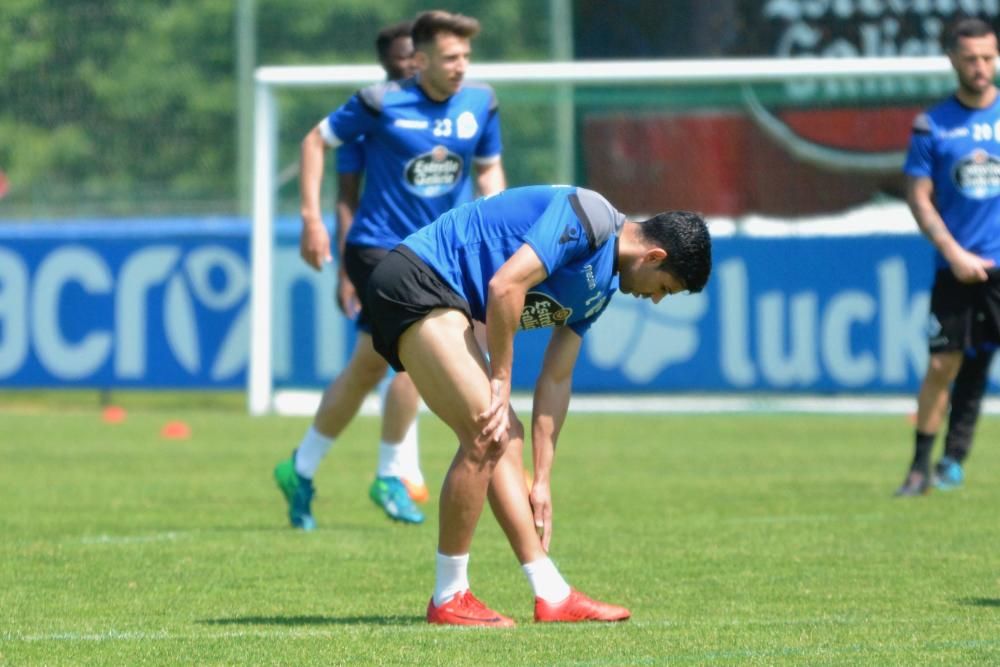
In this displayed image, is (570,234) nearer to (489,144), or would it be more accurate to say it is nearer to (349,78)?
(489,144)

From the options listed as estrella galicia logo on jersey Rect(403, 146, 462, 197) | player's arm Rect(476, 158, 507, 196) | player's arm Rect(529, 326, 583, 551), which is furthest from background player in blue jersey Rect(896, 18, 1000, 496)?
player's arm Rect(529, 326, 583, 551)

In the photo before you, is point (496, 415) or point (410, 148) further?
point (410, 148)

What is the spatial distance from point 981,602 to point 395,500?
3192 mm

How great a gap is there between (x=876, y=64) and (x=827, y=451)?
4155 mm

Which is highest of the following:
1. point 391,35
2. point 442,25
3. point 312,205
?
point 442,25

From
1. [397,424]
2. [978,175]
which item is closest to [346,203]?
[397,424]

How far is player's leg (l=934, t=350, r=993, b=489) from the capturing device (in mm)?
10594

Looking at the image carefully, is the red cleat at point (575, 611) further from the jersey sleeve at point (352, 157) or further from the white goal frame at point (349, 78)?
the white goal frame at point (349, 78)

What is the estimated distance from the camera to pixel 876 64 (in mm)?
15859

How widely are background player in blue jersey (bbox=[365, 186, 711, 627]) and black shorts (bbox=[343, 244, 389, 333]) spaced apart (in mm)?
2627

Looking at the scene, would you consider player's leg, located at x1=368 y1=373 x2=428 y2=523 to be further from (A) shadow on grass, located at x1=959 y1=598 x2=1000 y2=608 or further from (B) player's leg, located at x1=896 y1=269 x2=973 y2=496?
(A) shadow on grass, located at x1=959 y1=598 x2=1000 y2=608

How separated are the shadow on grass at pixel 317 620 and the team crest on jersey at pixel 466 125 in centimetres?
311

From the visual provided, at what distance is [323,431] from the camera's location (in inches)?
340

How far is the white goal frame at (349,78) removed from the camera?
15.9m
